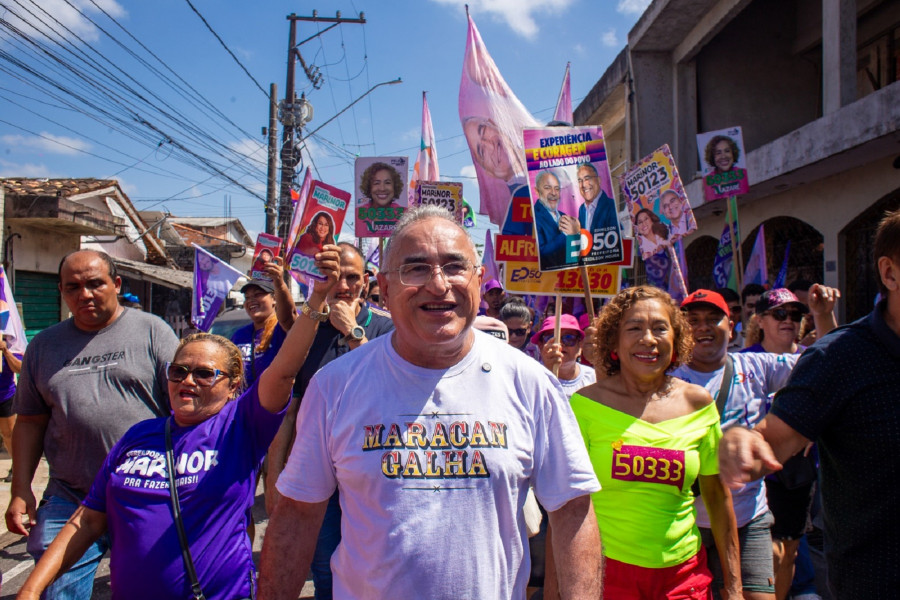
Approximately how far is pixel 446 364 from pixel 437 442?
242mm

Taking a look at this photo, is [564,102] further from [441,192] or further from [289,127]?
[289,127]

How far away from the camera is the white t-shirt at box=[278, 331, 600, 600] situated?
1.70 metres

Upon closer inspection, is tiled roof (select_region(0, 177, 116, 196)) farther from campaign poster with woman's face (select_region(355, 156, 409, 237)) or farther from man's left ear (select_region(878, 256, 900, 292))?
man's left ear (select_region(878, 256, 900, 292))

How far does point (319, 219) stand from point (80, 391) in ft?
6.49

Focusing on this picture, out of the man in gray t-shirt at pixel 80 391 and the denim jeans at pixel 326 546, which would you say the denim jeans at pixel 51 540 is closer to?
the man in gray t-shirt at pixel 80 391

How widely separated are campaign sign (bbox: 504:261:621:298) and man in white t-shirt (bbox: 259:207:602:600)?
2.94 metres

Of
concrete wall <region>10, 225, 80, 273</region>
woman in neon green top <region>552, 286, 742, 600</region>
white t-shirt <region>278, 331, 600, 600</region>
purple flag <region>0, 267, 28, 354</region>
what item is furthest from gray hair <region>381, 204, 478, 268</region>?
concrete wall <region>10, 225, 80, 273</region>

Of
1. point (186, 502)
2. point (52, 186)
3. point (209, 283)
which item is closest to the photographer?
point (186, 502)

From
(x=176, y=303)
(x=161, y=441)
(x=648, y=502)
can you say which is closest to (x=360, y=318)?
(x=161, y=441)

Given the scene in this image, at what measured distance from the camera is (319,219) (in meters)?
4.62

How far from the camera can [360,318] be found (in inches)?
148

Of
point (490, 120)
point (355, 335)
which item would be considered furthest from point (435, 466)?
point (490, 120)

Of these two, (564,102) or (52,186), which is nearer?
(564,102)

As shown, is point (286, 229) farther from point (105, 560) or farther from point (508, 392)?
point (508, 392)
